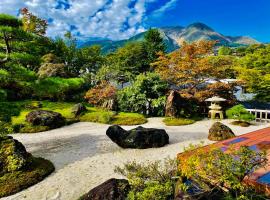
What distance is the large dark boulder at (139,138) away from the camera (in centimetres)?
1179

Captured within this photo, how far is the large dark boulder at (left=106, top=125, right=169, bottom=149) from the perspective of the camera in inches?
464

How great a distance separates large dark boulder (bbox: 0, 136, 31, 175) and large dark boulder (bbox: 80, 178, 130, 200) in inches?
125

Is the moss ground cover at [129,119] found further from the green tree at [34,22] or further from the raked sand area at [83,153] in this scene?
the green tree at [34,22]

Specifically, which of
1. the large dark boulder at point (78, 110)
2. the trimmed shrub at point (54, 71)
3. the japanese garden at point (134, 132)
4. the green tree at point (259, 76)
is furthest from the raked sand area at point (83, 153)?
the trimmed shrub at point (54, 71)

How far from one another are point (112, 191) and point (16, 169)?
3.89m

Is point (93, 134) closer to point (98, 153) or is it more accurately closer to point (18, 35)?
point (98, 153)

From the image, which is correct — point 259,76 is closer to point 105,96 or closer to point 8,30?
point 105,96

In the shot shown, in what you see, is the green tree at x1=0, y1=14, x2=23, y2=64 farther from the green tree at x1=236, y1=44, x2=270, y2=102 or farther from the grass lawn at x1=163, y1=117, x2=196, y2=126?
the green tree at x1=236, y1=44, x2=270, y2=102

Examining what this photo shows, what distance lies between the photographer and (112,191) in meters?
6.42

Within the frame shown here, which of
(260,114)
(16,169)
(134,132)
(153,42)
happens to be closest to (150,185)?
(16,169)

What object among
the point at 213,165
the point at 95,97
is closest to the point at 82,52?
the point at 95,97

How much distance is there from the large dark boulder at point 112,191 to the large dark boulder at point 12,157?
3.17 m

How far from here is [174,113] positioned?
1872cm

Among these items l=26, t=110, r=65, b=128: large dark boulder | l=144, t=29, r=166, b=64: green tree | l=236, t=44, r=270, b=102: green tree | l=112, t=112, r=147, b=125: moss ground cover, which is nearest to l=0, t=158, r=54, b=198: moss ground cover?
l=26, t=110, r=65, b=128: large dark boulder
